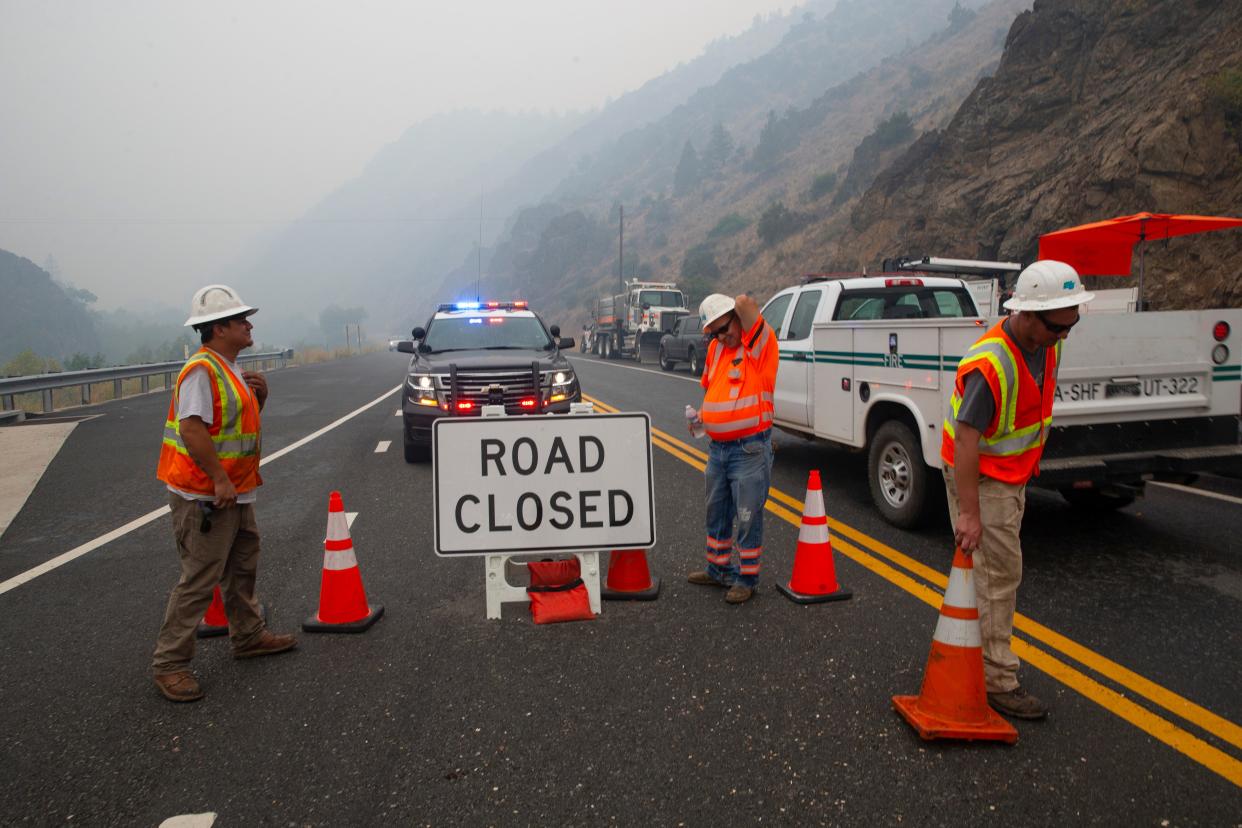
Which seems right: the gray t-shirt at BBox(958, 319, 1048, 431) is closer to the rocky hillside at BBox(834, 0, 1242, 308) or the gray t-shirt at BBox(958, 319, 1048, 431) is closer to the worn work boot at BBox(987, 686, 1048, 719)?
the worn work boot at BBox(987, 686, 1048, 719)

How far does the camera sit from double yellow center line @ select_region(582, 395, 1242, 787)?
3.11 meters

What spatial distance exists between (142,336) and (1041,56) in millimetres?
179364

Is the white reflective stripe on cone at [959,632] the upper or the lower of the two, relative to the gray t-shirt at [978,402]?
lower

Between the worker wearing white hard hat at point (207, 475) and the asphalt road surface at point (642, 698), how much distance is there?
10.2 inches

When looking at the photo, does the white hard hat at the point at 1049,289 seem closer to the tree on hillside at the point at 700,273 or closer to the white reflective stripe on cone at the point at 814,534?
the white reflective stripe on cone at the point at 814,534

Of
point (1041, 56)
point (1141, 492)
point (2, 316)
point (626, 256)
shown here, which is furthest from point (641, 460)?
point (2, 316)

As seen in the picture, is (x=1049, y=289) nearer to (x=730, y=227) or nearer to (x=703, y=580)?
(x=703, y=580)

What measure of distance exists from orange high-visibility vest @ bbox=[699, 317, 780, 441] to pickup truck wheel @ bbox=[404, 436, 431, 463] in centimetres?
539

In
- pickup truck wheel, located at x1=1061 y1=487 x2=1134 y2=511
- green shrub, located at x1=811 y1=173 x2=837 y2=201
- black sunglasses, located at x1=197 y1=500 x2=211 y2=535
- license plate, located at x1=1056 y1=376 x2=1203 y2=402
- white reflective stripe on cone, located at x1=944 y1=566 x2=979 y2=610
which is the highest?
green shrub, located at x1=811 y1=173 x2=837 y2=201

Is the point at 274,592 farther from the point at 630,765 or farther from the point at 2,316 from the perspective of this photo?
the point at 2,316

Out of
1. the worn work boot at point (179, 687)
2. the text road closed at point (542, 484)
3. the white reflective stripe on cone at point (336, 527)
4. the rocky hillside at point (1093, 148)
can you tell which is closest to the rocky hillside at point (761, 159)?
the rocky hillside at point (1093, 148)

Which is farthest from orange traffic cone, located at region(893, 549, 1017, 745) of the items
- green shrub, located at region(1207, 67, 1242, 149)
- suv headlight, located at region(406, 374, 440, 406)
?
green shrub, located at region(1207, 67, 1242, 149)

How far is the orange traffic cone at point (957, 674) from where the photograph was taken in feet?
10.6

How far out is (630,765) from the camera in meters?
3.09
